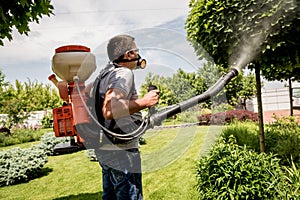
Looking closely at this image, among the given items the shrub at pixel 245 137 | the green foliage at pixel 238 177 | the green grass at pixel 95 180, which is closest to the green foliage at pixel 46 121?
the green grass at pixel 95 180

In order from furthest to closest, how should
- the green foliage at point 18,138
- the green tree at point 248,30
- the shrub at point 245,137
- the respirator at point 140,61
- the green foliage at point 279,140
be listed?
1. the green foliage at point 18,138
2. the shrub at point 245,137
3. the green foliage at point 279,140
4. the green tree at point 248,30
5. the respirator at point 140,61

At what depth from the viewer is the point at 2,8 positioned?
2648 millimetres

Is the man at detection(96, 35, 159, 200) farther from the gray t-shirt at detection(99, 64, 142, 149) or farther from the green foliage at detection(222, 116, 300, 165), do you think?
the green foliage at detection(222, 116, 300, 165)

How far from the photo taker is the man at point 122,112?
5.07 ft

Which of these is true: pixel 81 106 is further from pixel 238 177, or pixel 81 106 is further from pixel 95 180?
pixel 95 180

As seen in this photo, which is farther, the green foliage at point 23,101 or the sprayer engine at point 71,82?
the green foliage at point 23,101

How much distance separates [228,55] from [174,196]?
7.75 feet

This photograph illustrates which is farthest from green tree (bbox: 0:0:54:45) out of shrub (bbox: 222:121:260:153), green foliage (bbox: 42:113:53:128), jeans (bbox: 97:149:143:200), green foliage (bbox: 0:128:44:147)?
green foliage (bbox: 42:113:53:128)

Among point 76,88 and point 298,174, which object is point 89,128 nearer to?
point 76,88

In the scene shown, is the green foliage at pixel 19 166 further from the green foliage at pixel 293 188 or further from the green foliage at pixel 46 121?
the green foliage at pixel 46 121

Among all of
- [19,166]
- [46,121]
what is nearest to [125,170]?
[19,166]

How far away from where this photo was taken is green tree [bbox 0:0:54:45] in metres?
2.69

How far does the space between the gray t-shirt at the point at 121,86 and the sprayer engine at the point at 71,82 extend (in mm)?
120

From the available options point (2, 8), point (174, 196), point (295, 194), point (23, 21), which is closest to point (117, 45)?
point (2, 8)
